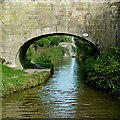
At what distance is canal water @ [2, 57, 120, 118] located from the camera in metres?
6.86

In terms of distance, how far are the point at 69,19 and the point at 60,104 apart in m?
6.09

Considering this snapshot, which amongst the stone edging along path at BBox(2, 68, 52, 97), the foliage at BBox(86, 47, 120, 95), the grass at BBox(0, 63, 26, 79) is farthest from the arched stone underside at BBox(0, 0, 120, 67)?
the stone edging along path at BBox(2, 68, 52, 97)

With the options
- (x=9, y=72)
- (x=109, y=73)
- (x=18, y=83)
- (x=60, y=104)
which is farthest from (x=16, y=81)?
(x=109, y=73)

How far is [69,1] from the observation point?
12.9 meters

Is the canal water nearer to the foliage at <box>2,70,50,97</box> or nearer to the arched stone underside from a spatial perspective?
the foliage at <box>2,70,50,97</box>

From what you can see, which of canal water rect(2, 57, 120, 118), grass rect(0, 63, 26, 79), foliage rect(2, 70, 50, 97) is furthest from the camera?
grass rect(0, 63, 26, 79)

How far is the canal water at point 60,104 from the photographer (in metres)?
6.86

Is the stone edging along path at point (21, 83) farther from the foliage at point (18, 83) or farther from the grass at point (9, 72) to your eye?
the grass at point (9, 72)

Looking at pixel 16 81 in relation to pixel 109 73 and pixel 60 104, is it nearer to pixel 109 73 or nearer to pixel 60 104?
pixel 60 104

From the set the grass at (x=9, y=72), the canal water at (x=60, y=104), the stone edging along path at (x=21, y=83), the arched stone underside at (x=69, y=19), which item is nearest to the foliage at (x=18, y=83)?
the stone edging along path at (x=21, y=83)

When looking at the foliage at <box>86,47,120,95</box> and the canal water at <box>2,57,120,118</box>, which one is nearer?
the canal water at <box>2,57,120,118</box>

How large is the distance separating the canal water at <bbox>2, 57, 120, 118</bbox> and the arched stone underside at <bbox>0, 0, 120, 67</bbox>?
133 inches

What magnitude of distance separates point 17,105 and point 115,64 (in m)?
3.86

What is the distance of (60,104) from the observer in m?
8.06
